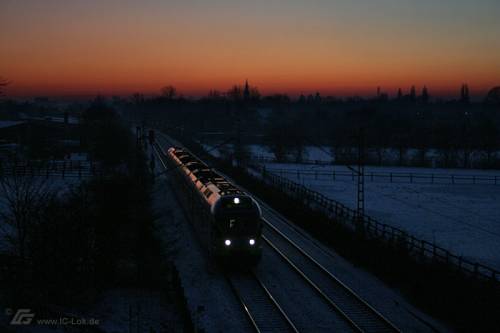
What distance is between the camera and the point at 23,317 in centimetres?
1478

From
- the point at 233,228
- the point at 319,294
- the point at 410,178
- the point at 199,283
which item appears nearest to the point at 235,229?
the point at 233,228

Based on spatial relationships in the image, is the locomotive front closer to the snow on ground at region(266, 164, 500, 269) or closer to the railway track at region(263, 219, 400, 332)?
the railway track at region(263, 219, 400, 332)

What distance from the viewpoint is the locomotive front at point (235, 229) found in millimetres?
20453

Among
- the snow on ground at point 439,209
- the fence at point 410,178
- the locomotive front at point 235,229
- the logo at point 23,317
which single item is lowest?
the snow on ground at point 439,209

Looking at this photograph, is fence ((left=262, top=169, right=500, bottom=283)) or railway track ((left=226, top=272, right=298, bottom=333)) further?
fence ((left=262, top=169, right=500, bottom=283))

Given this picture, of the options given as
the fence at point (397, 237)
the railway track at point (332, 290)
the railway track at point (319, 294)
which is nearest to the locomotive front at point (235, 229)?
the railway track at point (319, 294)

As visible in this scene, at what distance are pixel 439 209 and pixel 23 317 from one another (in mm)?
36560

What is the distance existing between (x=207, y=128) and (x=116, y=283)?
512 ft

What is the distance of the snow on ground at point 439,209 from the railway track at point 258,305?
12296 millimetres

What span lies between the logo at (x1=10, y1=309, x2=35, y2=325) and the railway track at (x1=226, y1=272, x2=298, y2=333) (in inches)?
259

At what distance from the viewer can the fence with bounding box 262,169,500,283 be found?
2006 centimetres

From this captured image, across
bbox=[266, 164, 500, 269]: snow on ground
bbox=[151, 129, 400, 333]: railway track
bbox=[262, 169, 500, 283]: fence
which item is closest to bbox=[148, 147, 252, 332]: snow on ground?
bbox=[151, 129, 400, 333]: railway track

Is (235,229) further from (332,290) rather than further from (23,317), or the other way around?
(23,317)

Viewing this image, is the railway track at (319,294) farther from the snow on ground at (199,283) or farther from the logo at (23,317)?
the logo at (23,317)
